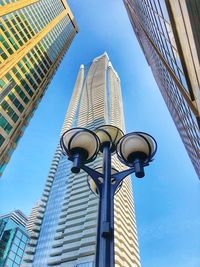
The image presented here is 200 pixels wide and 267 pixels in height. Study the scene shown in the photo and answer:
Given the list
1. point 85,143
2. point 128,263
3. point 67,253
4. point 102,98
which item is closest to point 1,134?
point 85,143

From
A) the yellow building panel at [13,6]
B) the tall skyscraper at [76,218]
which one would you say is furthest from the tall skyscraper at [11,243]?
the yellow building panel at [13,6]

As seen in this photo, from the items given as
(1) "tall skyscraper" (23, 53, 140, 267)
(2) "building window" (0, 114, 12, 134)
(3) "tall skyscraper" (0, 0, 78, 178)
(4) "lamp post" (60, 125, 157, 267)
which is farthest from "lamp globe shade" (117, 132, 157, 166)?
(1) "tall skyscraper" (23, 53, 140, 267)

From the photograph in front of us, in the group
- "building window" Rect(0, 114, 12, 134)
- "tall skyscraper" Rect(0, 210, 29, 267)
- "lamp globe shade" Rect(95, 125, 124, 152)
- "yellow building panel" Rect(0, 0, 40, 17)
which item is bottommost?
"lamp globe shade" Rect(95, 125, 124, 152)

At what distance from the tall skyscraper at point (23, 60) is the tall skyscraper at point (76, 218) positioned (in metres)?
18.0

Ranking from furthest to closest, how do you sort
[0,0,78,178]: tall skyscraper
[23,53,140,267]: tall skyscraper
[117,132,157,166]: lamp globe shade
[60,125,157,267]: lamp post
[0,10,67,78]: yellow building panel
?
[23,53,140,267]: tall skyscraper, [0,10,67,78]: yellow building panel, [0,0,78,178]: tall skyscraper, [117,132,157,166]: lamp globe shade, [60,125,157,267]: lamp post

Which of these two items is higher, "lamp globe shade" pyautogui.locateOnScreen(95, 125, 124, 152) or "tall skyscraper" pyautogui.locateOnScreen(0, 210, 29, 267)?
"tall skyscraper" pyautogui.locateOnScreen(0, 210, 29, 267)

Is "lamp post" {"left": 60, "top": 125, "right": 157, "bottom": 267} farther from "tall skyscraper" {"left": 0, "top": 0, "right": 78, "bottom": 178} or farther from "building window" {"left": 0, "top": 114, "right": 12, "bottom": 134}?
"building window" {"left": 0, "top": 114, "right": 12, "bottom": 134}

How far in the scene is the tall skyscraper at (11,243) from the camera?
67.7 m

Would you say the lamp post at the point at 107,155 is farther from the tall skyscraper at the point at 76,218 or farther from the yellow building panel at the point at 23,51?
the yellow building panel at the point at 23,51

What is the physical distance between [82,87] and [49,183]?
58554 mm

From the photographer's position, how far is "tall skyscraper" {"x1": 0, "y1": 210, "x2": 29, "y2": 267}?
222ft

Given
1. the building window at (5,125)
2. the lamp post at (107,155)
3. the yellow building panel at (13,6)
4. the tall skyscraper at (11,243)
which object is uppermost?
the yellow building panel at (13,6)

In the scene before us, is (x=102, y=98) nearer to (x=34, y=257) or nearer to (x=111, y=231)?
(x=34, y=257)

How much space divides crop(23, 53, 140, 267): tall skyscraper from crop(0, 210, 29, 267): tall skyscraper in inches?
278
